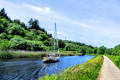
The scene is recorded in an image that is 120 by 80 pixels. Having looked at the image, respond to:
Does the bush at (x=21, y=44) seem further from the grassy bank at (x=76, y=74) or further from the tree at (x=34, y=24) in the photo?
the tree at (x=34, y=24)

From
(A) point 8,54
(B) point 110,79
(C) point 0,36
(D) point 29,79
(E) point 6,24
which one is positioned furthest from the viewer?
(E) point 6,24

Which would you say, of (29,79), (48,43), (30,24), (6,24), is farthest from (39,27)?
(29,79)

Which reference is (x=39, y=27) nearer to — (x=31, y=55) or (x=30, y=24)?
(x=30, y=24)

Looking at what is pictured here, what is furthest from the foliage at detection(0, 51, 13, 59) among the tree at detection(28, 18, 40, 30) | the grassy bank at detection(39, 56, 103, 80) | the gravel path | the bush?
the tree at detection(28, 18, 40, 30)

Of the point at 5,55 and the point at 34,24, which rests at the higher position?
the point at 34,24

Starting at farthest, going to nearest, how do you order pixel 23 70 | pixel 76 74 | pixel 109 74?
pixel 23 70 → pixel 109 74 → pixel 76 74

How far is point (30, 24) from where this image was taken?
413 feet

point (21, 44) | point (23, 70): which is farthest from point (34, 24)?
point (23, 70)

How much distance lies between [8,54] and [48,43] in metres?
53.9

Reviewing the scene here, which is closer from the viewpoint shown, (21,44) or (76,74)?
(76,74)

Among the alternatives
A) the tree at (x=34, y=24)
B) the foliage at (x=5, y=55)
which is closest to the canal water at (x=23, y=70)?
the foliage at (x=5, y=55)

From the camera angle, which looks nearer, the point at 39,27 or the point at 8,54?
the point at 8,54

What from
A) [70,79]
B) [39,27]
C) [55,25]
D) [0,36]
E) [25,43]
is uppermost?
[39,27]

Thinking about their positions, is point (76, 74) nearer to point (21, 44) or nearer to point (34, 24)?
point (21, 44)
